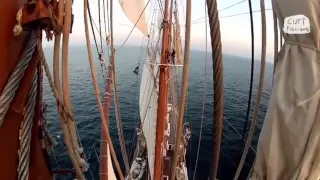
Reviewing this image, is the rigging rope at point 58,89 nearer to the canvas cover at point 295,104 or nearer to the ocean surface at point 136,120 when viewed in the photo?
the canvas cover at point 295,104

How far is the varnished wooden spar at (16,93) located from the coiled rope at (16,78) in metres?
0.04

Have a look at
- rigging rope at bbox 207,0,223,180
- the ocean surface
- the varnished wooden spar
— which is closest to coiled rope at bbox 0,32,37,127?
the varnished wooden spar

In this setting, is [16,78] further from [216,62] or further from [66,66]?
[216,62]

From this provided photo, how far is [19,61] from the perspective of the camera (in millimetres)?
1720

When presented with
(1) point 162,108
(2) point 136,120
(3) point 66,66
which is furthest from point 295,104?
(2) point 136,120

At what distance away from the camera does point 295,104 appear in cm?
175

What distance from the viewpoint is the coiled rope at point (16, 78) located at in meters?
1.63

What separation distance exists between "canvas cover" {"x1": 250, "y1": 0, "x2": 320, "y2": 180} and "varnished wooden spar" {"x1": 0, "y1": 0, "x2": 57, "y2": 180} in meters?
1.47

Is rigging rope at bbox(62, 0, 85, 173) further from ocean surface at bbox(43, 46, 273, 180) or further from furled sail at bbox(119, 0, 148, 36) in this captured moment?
furled sail at bbox(119, 0, 148, 36)

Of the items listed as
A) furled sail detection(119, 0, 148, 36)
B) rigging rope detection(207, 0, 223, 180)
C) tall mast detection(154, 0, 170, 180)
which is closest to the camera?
rigging rope detection(207, 0, 223, 180)

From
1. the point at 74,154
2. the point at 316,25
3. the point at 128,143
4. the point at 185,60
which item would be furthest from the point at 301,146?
the point at 128,143

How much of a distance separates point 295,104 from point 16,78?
1.65 meters

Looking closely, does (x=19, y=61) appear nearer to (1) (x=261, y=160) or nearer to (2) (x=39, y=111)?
(2) (x=39, y=111)

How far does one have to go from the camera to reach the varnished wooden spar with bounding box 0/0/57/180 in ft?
5.36
